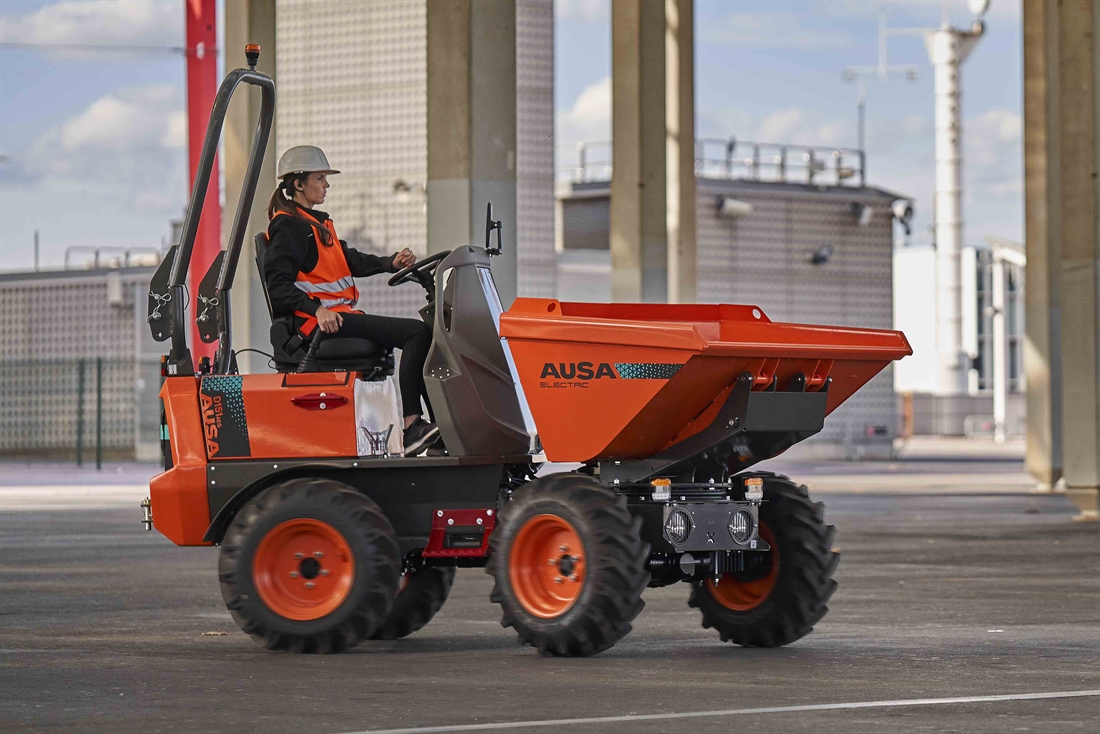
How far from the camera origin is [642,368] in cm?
823

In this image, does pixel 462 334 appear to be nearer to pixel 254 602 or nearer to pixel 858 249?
pixel 254 602

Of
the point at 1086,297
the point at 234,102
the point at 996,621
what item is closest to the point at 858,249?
the point at 1086,297

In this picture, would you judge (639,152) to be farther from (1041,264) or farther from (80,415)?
(80,415)

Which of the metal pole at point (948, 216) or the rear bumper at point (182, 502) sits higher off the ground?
the metal pole at point (948, 216)

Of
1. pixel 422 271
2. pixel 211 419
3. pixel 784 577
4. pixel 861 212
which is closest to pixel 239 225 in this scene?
pixel 422 271

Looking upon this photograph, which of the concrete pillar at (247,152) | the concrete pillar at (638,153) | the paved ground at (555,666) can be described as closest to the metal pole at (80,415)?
the concrete pillar at (247,152)

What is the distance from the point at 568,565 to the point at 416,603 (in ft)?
5.37

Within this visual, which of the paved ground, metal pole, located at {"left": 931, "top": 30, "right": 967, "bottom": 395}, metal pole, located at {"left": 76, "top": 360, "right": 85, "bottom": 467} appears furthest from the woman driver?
metal pole, located at {"left": 931, "top": 30, "right": 967, "bottom": 395}

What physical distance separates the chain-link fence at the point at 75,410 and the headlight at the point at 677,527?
1259 inches

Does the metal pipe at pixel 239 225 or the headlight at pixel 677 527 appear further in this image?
the metal pipe at pixel 239 225

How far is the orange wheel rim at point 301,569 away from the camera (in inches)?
348

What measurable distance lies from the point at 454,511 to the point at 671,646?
1261mm

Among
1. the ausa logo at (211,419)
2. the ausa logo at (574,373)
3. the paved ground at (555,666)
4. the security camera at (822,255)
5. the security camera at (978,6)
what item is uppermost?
the security camera at (978,6)

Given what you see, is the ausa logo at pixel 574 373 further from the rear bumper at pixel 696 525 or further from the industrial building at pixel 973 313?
the industrial building at pixel 973 313
